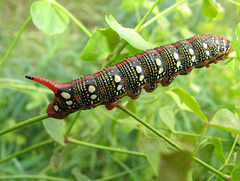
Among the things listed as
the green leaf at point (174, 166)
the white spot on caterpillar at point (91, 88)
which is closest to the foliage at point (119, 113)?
the green leaf at point (174, 166)

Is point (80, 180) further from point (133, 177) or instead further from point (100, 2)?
point (100, 2)

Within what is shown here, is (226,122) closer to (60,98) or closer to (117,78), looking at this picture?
(117,78)

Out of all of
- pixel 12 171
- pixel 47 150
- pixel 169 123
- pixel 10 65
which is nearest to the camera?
pixel 169 123

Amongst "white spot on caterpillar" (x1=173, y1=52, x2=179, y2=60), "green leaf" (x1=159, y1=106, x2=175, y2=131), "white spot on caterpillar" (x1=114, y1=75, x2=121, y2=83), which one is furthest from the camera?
"white spot on caterpillar" (x1=173, y1=52, x2=179, y2=60)

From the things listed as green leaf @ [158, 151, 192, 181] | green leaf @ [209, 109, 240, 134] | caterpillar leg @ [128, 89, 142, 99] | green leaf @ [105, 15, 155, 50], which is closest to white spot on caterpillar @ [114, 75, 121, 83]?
caterpillar leg @ [128, 89, 142, 99]

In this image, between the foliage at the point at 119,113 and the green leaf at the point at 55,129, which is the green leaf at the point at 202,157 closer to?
the foliage at the point at 119,113

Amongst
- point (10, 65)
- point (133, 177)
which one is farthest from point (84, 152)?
point (10, 65)

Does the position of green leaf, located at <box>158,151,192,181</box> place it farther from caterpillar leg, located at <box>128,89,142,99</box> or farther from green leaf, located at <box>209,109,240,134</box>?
caterpillar leg, located at <box>128,89,142,99</box>
